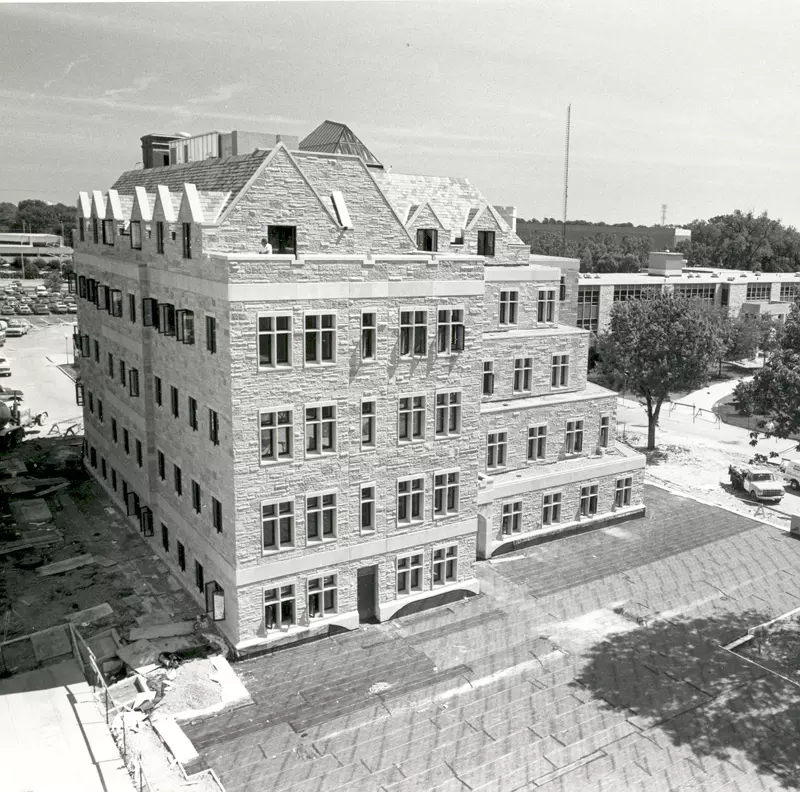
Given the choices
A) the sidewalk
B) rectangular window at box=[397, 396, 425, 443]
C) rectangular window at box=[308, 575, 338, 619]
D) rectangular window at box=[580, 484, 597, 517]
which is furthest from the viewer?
rectangular window at box=[580, 484, 597, 517]

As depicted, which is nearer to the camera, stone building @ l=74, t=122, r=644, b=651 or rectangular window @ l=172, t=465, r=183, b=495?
stone building @ l=74, t=122, r=644, b=651

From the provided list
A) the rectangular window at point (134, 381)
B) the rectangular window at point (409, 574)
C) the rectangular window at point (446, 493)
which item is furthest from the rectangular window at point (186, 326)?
the rectangular window at point (409, 574)

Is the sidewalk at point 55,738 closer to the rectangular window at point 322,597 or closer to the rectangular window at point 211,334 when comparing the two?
the rectangular window at point 322,597

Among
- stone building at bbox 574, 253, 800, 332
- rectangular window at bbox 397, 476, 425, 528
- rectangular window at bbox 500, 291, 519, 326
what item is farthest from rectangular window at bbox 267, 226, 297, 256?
stone building at bbox 574, 253, 800, 332

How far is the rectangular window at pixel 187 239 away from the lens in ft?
100.0

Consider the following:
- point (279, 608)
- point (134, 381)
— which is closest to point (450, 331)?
point (279, 608)

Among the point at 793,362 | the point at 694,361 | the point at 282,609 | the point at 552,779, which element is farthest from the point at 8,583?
the point at 694,361

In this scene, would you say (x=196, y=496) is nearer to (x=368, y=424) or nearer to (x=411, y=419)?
(x=368, y=424)

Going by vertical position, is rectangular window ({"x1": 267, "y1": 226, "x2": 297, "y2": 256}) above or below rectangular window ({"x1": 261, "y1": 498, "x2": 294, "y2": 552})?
above

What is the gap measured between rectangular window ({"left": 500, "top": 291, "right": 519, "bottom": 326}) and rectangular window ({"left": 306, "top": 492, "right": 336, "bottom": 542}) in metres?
16.2

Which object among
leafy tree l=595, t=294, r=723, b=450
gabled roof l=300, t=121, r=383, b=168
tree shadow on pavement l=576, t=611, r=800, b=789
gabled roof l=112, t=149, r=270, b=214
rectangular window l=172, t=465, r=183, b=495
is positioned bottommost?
tree shadow on pavement l=576, t=611, r=800, b=789

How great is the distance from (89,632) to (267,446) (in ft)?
36.0

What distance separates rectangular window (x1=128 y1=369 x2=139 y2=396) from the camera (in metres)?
39.2

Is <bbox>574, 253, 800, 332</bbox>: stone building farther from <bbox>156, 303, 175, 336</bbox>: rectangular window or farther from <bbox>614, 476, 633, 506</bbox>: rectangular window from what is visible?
<bbox>156, 303, 175, 336</bbox>: rectangular window
